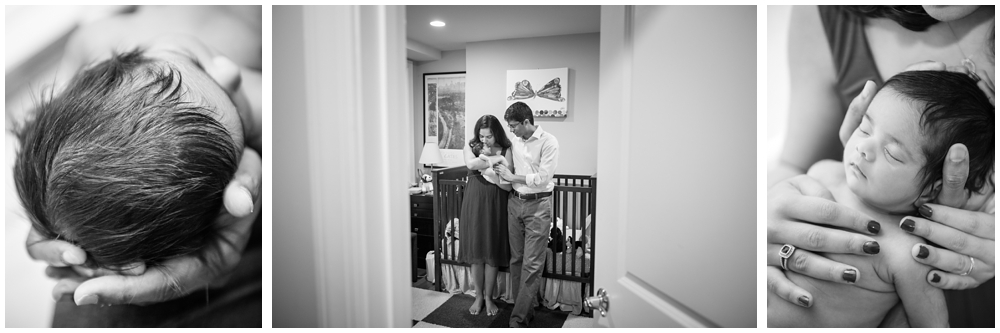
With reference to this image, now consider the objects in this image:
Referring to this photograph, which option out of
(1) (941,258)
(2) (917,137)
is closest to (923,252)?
(1) (941,258)

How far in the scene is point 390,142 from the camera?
2.98 ft

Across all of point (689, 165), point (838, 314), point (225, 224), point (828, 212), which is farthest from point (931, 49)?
point (225, 224)

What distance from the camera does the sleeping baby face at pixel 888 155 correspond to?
41.8 inches

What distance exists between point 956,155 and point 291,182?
157 centimetres

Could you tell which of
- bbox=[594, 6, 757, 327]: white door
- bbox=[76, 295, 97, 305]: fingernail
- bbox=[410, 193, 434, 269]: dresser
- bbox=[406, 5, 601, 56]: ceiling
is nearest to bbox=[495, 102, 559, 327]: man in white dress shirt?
bbox=[406, 5, 601, 56]: ceiling

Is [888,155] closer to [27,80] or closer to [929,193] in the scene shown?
[929,193]

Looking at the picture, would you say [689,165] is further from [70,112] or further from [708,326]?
[70,112]

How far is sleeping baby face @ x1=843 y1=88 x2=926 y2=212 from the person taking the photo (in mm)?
1062

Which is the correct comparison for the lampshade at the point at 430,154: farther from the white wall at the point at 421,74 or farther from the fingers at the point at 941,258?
the fingers at the point at 941,258

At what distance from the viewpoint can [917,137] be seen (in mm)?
1059

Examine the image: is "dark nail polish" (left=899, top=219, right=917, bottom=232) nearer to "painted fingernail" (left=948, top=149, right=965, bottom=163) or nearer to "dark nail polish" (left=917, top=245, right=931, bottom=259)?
"dark nail polish" (left=917, top=245, right=931, bottom=259)

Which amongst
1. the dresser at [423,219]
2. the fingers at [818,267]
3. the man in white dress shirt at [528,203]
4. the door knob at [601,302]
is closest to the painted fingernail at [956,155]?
the fingers at [818,267]

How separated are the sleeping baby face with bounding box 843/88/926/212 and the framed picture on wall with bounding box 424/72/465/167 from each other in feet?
10.5

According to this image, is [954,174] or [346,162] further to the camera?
[954,174]
